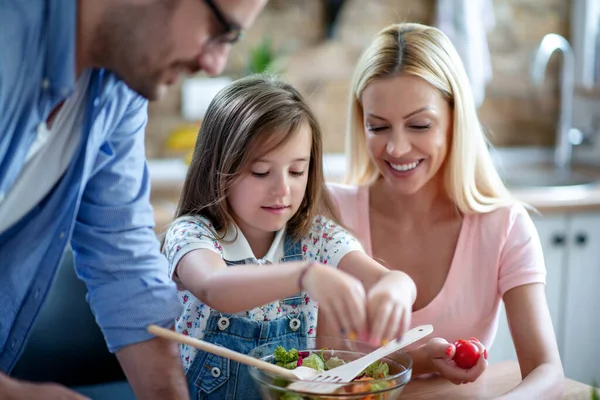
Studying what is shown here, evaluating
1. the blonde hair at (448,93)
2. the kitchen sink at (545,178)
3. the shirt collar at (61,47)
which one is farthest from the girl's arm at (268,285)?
the kitchen sink at (545,178)

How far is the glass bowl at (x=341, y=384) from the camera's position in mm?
1124

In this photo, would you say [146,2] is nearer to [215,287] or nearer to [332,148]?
[215,287]

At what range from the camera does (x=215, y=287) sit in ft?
4.08

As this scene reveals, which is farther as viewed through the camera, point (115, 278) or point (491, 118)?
point (491, 118)

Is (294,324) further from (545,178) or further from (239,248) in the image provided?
(545,178)

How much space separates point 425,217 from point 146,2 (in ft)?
3.51

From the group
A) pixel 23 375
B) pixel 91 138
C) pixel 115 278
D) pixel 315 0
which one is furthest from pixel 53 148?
pixel 315 0

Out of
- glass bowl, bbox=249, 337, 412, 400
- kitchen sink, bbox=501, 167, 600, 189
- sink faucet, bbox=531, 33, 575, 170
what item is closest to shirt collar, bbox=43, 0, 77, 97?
glass bowl, bbox=249, 337, 412, 400

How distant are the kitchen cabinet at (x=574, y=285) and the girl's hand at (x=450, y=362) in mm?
1561

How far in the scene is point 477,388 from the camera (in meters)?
1.44

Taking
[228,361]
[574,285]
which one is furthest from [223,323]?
[574,285]

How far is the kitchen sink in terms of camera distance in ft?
11.1

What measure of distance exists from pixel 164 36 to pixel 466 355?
79cm

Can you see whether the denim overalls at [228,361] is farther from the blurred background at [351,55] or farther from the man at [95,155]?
the blurred background at [351,55]
